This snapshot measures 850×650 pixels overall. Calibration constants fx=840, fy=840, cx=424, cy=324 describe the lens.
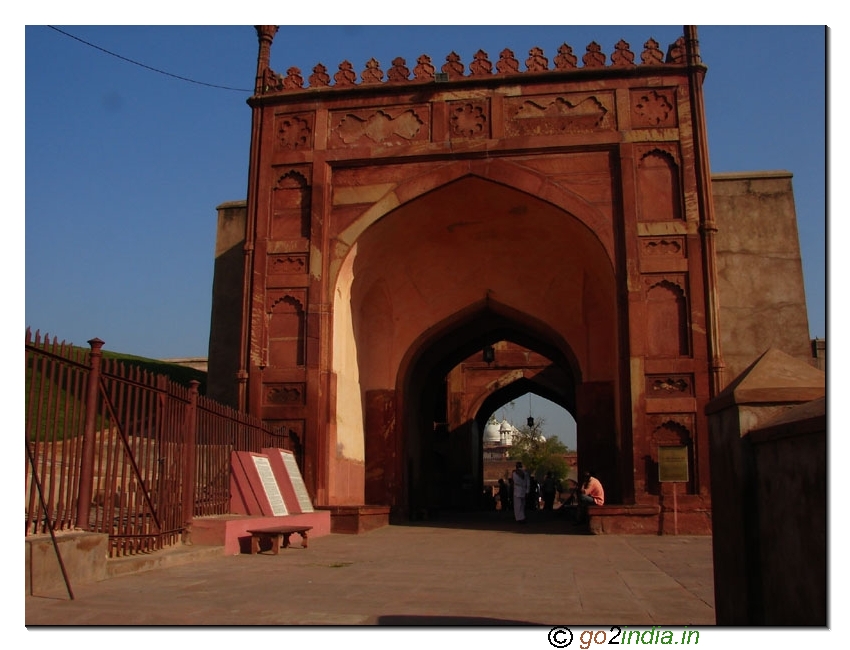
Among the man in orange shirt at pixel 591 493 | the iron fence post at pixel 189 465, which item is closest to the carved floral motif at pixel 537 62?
the man in orange shirt at pixel 591 493

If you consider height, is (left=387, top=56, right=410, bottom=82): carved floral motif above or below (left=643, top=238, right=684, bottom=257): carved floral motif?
above

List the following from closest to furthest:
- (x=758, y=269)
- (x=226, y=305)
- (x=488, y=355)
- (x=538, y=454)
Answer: (x=758, y=269), (x=226, y=305), (x=488, y=355), (x=538, y=454)

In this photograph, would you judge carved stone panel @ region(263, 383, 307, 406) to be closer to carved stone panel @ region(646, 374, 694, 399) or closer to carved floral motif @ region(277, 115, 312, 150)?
carved floral motif @ region(277, 115, 312, 150)

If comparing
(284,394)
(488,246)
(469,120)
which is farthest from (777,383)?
(488,246)

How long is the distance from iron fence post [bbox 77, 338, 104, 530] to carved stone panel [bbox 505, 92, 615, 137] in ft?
26.2

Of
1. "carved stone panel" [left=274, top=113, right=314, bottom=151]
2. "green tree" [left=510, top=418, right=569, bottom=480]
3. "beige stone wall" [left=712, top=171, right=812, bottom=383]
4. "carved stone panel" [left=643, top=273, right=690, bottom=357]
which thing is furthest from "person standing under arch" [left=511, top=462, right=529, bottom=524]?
"green tree" [left=510, top=418, right=569, bottom=480]

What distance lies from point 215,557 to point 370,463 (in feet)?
22.1

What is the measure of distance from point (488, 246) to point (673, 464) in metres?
5.25

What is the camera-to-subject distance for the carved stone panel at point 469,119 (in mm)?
12367

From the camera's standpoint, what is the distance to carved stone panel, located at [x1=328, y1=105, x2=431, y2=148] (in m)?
12.5

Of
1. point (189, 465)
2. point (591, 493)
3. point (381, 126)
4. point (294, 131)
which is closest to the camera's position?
point (189, 465)

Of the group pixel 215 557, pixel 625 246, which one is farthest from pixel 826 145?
pixel 625 246

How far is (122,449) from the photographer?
21.0ft

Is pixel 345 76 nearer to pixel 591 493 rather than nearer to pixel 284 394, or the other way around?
pixel 284 394
